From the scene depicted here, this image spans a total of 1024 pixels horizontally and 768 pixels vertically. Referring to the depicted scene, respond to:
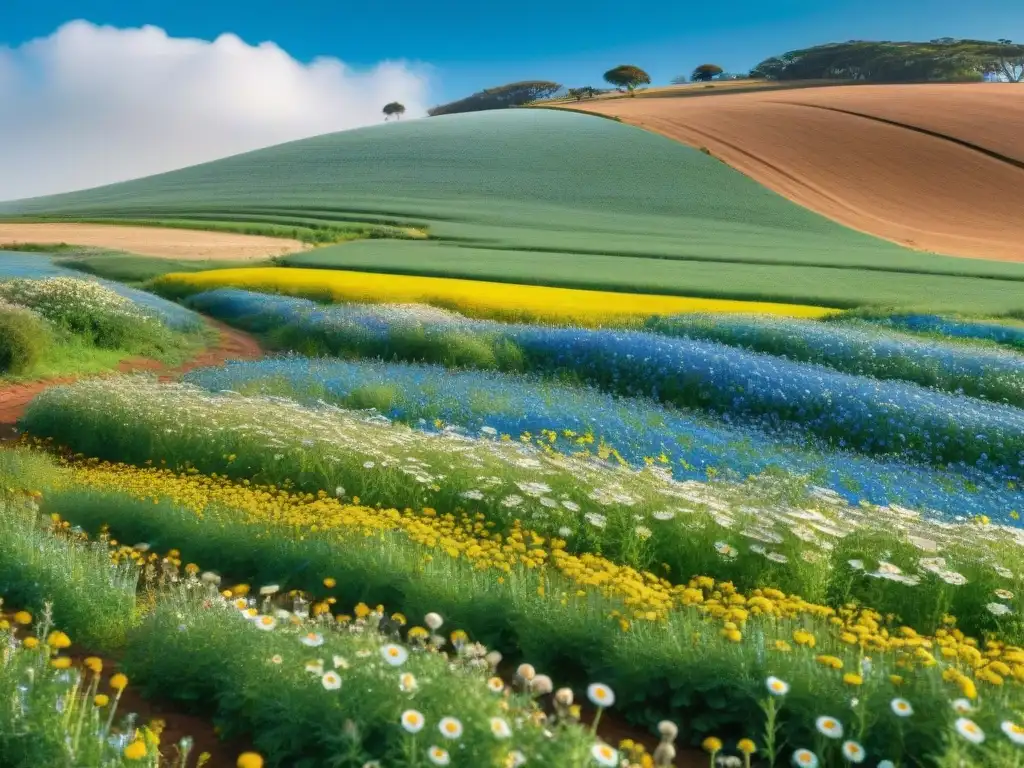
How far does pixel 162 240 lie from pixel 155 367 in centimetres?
2792

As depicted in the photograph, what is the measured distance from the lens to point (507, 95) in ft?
402

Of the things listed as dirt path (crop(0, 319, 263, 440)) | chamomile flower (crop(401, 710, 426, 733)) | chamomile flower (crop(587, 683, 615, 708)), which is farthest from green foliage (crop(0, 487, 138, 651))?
dirt path (crop(0, 319, 263, 440))

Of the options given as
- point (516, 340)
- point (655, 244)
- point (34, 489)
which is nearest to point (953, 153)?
point (655, 244)

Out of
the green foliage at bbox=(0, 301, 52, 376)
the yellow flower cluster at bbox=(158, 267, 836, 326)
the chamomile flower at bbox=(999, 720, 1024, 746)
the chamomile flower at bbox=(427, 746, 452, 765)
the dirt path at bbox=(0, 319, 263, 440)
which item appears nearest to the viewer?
the chamomile flower at bbox=(427, 746, 452, 765)

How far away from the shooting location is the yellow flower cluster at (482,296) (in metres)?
25.1

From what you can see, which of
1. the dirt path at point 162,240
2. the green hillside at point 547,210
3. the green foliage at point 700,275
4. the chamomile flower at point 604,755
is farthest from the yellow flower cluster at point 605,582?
the dirt path at point 162,240

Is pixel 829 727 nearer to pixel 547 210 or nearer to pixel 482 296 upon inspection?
pixel 482 296

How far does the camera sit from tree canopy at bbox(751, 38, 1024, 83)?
3600 inches

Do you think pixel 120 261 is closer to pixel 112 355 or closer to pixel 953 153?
pixel 112 355

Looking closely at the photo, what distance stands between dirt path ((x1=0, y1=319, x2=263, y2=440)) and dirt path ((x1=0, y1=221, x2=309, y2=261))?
16073 mm

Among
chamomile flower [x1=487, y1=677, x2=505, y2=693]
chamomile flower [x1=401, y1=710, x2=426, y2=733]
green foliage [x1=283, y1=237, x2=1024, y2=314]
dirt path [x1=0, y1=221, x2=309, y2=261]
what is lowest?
green foliage [x1=283, y1=237, x2=1024, y2=314]

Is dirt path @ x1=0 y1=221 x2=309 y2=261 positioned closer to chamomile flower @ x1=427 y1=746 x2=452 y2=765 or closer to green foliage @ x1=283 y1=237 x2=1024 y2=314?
green foliage @ x1=283 y1=237 x2=1024 y2=314

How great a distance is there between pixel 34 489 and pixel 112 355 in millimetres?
10281

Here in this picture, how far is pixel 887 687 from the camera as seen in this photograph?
4516 millimetres
